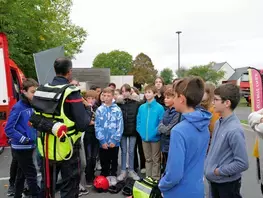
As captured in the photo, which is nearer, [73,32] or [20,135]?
[20,135]

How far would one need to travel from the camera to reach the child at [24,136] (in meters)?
4.36

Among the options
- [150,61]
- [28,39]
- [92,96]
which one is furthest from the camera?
[150,61]

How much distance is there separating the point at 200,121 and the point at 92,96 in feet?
13.6

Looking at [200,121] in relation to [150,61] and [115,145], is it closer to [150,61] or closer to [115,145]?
[115,145]

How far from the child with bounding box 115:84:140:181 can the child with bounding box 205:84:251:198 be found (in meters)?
2.86

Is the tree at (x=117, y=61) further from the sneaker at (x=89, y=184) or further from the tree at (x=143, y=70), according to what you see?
the sneaker at (x=89, y=184)

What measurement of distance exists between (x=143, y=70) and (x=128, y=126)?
238 feet

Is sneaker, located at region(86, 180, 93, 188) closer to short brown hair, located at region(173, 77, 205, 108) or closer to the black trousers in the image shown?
the black trousers

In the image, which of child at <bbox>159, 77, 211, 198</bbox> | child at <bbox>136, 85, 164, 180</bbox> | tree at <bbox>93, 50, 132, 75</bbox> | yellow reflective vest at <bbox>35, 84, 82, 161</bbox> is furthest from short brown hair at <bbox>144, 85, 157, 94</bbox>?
tree at <bbox>93, 50, 132, 75</bbox>

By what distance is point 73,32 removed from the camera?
111 ft

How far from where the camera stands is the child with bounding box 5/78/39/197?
4362mm

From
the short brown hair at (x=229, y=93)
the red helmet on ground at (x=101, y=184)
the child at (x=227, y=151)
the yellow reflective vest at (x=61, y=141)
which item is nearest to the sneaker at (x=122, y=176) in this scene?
the red helmet on ground at (x=101, y=184)

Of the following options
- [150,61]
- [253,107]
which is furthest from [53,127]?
[150,61]

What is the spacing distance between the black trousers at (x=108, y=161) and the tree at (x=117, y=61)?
279 feet
